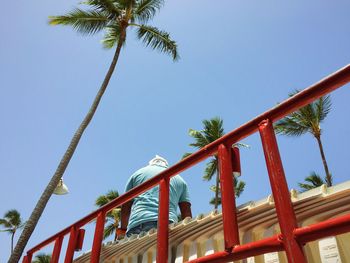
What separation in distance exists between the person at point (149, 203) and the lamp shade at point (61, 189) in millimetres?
3776

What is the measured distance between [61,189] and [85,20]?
4982mm

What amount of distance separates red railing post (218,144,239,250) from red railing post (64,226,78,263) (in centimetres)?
164

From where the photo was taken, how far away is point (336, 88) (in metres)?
1.19

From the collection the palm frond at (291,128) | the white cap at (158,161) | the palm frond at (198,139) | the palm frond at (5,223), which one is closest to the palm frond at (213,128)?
the palm frond at (198,139)

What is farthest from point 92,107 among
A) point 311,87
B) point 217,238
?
point 311,87

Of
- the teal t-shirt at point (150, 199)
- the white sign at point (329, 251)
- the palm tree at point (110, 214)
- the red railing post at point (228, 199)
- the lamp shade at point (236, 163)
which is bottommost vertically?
the white sign at point (329, 251)

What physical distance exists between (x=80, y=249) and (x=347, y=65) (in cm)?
239

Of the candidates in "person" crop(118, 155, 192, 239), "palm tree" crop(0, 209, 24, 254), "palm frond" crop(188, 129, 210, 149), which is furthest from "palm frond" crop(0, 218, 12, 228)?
"person" crop(118, 155, 192, 239)

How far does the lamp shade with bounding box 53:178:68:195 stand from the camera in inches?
264

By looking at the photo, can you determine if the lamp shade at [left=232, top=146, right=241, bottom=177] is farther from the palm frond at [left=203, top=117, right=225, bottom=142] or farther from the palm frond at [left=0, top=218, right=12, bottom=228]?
the palm frond at [left=0, top=218, right=12, bottom=228]

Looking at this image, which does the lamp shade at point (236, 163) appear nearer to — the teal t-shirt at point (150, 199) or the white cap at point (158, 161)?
the teal t-shirt at point (150, 199)

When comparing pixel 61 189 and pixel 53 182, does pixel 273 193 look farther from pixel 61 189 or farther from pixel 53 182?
pixel 53 182

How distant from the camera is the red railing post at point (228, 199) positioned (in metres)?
1.31

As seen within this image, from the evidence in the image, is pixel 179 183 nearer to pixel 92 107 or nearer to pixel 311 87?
pixel 311 87
